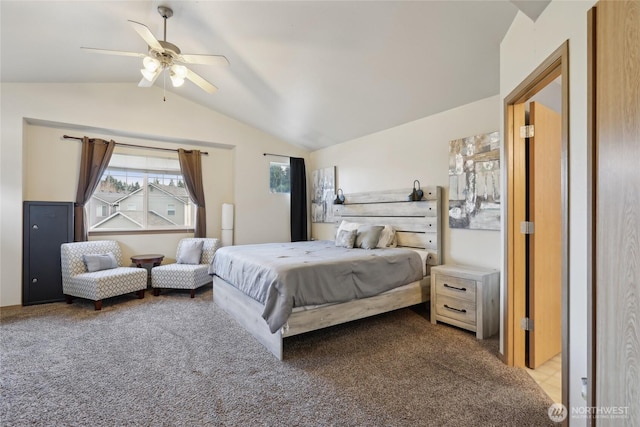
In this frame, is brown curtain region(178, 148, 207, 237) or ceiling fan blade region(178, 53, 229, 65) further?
brown curtain region(178, 148, 207, 237)

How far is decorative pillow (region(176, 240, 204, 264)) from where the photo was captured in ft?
15.0

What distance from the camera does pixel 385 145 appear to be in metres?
4.31

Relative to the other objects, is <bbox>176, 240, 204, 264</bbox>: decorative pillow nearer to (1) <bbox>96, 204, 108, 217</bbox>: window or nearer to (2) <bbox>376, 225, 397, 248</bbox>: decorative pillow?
(1) <bbox>96, 204, 108, 217</bbox>: window

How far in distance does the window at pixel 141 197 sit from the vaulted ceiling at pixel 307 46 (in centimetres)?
129

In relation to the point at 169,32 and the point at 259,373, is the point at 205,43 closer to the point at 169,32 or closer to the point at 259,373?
the point at 169,32

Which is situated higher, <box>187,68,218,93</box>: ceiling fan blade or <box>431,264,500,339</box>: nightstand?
<box>187,68,218,93</box>: ceiling fan blade

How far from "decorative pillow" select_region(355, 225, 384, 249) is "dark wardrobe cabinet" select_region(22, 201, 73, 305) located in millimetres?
3934

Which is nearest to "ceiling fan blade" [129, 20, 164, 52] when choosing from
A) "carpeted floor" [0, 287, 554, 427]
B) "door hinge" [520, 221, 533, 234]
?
"carpeted floor" [0, 287, 554, 427]

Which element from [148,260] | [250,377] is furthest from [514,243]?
[148,260]

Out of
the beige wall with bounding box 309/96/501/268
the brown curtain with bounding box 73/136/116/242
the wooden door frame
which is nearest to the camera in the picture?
the wooden door frame

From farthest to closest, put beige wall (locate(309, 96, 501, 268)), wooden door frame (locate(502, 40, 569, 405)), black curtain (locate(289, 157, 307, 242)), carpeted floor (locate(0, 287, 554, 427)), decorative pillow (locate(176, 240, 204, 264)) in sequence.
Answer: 1. black curtain (locate(289, 157, 307, 242))
2. decorative pillow (locate(176, 240, 204, 264))
3. beige wall (locate(309, 96, 501, 268))
4. wooden door frame (locate(502, 40, 569, 405))
5. carpeted floor (locate(0, 287, 554, 427))

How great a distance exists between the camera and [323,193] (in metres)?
5.55

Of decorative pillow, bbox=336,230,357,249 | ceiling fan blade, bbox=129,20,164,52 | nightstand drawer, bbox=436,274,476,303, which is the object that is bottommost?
nightstand drawer, bbox=436,274,476,303

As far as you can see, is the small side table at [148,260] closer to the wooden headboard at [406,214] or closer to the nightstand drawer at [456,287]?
the wooden headboard at [406,214]
